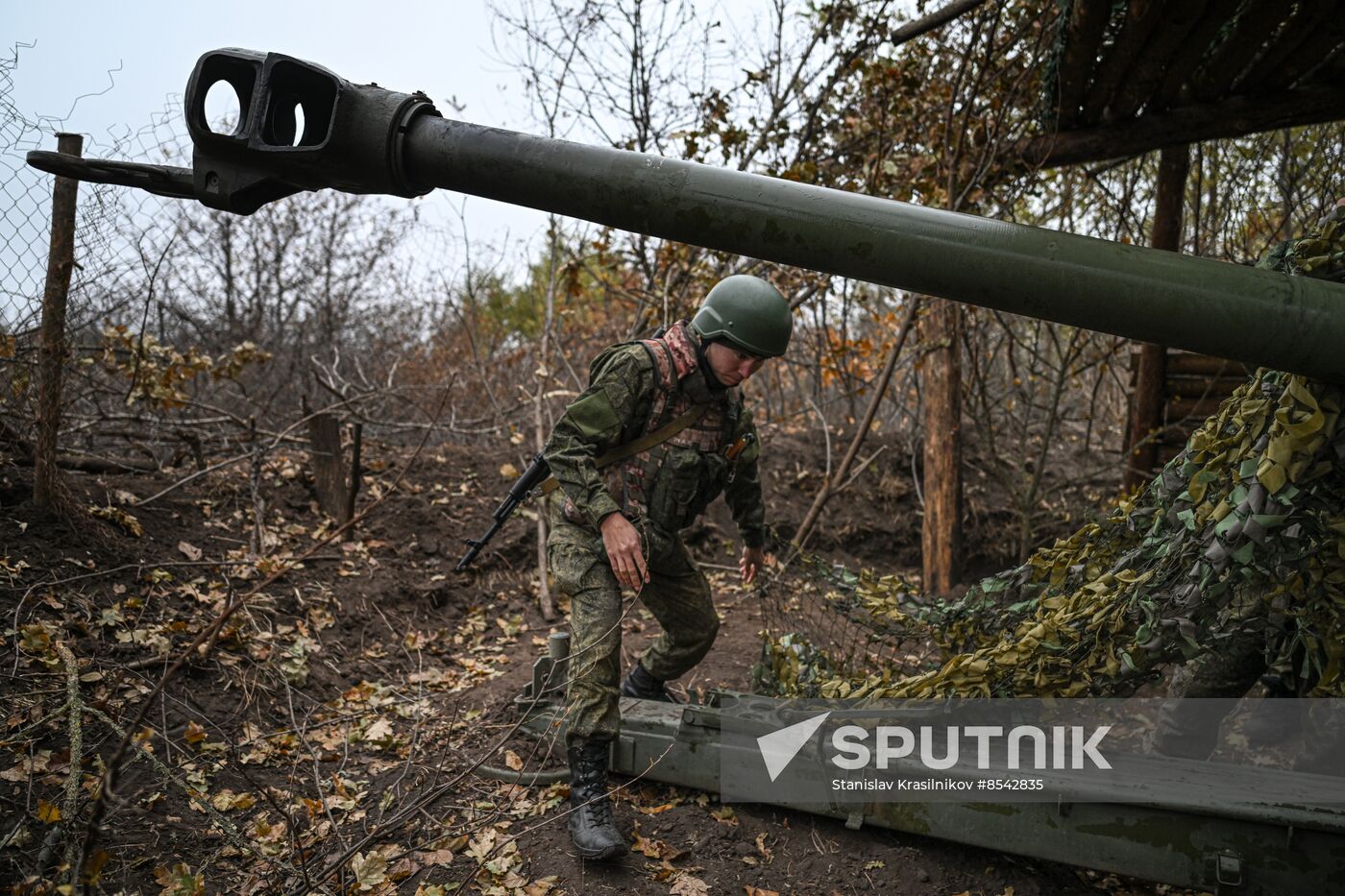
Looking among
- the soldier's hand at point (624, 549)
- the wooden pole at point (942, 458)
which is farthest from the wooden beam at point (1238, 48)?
the soldier's hand at point (624, 549)

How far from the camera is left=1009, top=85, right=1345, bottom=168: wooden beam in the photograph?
5.57 meters

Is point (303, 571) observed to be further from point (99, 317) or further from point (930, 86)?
point (930, 86)

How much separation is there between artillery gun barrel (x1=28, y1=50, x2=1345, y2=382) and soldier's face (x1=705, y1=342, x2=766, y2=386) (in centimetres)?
181

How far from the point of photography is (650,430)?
13.1ft

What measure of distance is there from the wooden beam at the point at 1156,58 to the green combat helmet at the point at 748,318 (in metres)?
2.63

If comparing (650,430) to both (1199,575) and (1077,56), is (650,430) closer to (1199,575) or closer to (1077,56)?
(1199,575)

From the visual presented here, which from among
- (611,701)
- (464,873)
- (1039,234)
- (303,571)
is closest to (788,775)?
(611,701)

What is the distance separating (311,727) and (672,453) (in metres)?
2.31

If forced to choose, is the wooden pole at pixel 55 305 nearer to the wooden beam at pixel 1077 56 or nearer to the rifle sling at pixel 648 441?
the rifle sling at pixel 648 441

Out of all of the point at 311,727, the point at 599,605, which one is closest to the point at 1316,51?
the point at 599,605

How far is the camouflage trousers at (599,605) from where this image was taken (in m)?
3.73

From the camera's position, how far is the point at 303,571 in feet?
19.5

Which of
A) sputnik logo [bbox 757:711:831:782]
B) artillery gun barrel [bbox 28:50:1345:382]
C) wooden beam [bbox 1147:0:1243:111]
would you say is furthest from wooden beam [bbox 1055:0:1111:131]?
sputnik logo [bbox 757:711:831:782]

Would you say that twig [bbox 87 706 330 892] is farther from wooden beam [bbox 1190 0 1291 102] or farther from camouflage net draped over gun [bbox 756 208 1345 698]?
wooden beam [bbox 1190 0 1291 102]
